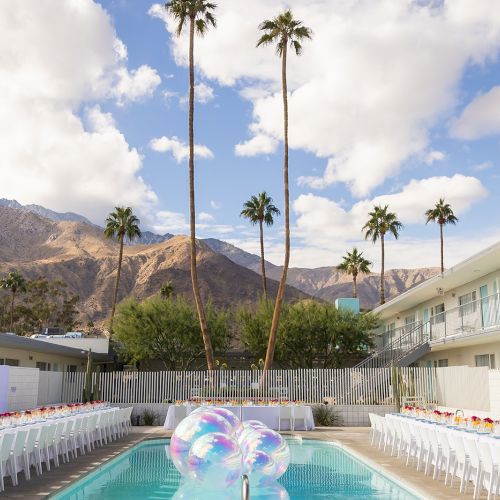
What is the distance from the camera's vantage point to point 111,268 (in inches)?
4811

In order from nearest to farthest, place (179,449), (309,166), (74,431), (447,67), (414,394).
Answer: (179,449) → (74,431) → (447,67) → (414,394) → (309,166)

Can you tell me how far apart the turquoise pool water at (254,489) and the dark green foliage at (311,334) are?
18.2 m

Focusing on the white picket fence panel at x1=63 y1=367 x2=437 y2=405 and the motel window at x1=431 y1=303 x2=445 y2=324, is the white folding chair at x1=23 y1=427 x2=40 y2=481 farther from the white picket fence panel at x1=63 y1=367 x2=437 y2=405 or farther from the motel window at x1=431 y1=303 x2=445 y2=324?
the motel window at x1=431 y1=303 x2=445 y2=324

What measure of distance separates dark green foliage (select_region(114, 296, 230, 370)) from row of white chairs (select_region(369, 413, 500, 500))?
720 inches

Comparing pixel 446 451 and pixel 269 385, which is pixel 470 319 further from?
pixel 446 451

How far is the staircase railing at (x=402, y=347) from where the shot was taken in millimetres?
30141

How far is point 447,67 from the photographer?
18.9 metres

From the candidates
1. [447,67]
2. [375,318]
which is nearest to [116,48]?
[447,67]

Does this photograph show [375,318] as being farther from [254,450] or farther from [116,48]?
[254,450]

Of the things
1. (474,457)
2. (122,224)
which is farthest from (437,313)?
(122,224)

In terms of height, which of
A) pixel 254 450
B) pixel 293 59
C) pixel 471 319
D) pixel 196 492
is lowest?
pixel 196 492

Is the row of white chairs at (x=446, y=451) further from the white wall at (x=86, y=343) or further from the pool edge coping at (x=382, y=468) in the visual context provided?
the white wall at (x=86, y=343)

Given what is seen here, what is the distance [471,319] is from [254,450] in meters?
17.4

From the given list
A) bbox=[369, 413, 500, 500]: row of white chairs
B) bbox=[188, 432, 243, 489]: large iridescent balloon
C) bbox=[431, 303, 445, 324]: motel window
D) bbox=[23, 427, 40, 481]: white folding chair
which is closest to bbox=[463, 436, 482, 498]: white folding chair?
bbox=[369, 413, 500, 500]: row of white chairs
